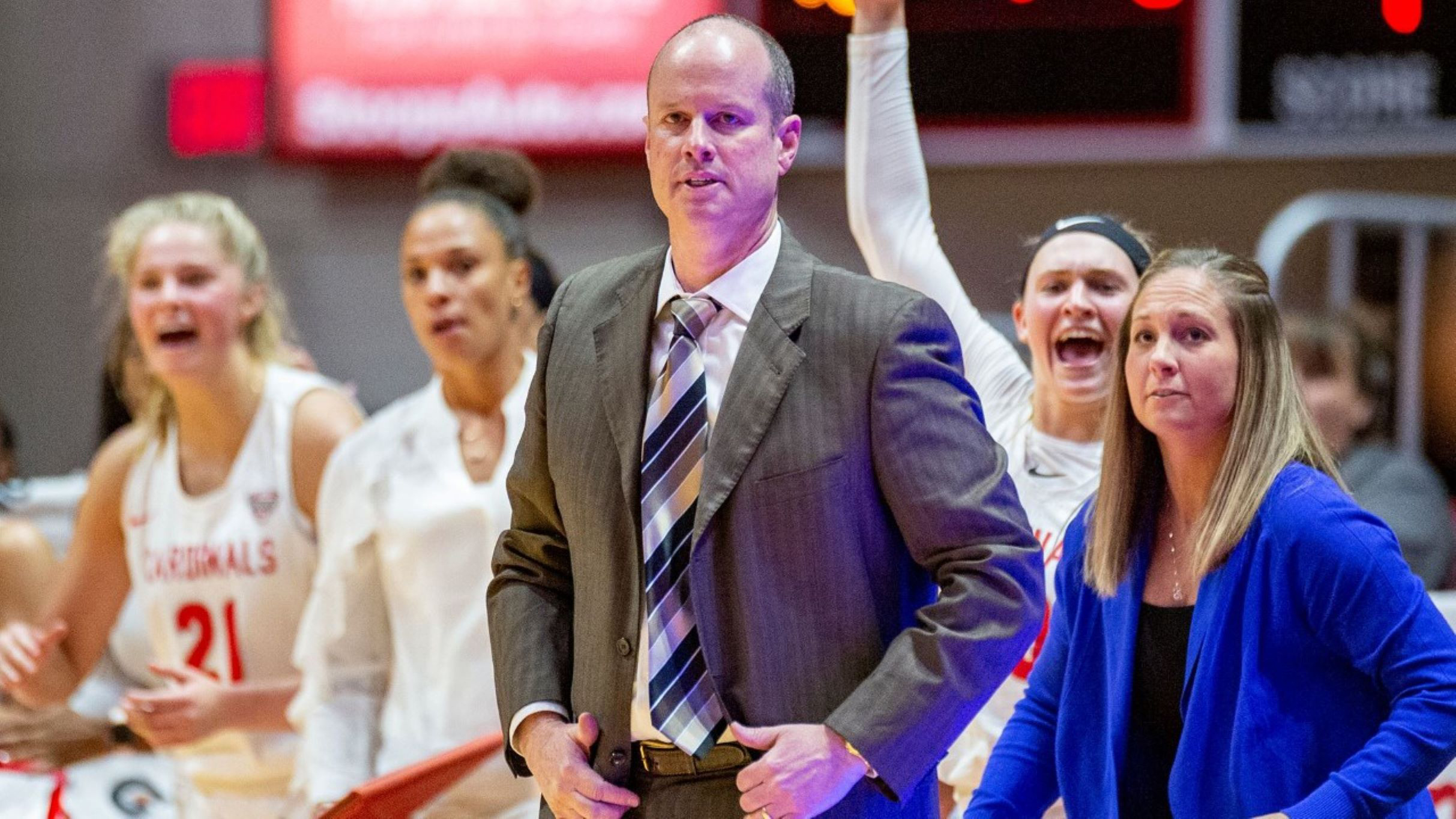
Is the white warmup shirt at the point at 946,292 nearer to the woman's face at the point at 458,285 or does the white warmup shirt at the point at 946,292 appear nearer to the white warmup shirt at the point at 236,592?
the woman's face at the point at 458,285

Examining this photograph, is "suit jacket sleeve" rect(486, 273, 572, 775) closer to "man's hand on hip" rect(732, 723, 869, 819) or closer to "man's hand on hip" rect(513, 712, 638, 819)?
"man's hand on hip" rect(513, 712, 638, 819)

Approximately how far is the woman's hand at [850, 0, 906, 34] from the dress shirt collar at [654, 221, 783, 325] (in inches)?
43.8

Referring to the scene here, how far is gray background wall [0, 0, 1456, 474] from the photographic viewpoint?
7.76m

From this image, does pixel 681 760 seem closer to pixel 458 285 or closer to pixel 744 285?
pixel 744 285

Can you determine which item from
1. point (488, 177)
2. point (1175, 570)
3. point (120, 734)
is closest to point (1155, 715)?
point (1175, 570)

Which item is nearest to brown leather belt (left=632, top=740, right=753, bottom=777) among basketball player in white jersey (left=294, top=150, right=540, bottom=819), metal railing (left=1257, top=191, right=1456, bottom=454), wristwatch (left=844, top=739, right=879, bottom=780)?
wristwatch (left=844, top=739, right=879, bottom=780)

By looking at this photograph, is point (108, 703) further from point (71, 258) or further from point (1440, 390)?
point (1440, 390)

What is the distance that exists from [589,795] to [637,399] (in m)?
0.47

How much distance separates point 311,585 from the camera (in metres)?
4.01

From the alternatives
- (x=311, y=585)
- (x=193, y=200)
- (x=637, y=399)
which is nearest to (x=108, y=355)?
(x=193, y=200)

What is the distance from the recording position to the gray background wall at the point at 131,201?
25.5ft

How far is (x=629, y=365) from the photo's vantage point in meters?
2.22

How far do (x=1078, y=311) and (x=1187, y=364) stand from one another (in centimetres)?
65

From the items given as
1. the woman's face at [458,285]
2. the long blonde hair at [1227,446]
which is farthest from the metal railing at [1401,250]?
the long blonde hair at [1227,446]
